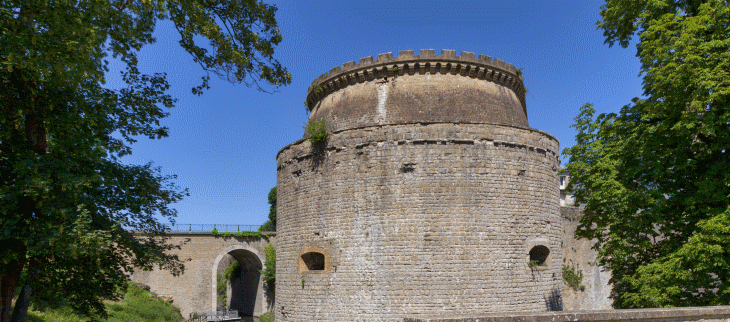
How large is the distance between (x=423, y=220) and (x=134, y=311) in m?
16.5

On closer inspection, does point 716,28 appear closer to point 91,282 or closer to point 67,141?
point 67,141

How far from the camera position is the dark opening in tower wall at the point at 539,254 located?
13.3 meters

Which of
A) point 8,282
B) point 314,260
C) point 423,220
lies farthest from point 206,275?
point 8,282

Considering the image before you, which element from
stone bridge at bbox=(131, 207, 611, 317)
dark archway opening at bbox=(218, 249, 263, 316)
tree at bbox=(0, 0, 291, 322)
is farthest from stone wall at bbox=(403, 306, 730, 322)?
dark archway opening at bbox=(218, 249, 263, 316)

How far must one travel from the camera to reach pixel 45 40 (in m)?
6.55

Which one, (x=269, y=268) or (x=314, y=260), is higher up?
(x=314, y=260)

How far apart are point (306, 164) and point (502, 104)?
696 centimetres

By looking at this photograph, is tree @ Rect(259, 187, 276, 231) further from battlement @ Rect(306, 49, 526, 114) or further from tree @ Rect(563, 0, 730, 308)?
tree @ Rect(563, 0, 730, 308)

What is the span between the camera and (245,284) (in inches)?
1299

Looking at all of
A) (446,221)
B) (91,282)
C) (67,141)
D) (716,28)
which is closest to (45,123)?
(67,141)

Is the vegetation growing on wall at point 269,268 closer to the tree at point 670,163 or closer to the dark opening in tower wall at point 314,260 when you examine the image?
the dark opening in tower wall at point 314,260

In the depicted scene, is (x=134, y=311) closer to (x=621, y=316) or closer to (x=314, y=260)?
(x=314, y=260)

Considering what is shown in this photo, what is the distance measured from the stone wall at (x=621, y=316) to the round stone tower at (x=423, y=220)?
5448mm

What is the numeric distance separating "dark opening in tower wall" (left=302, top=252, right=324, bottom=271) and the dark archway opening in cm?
1675
